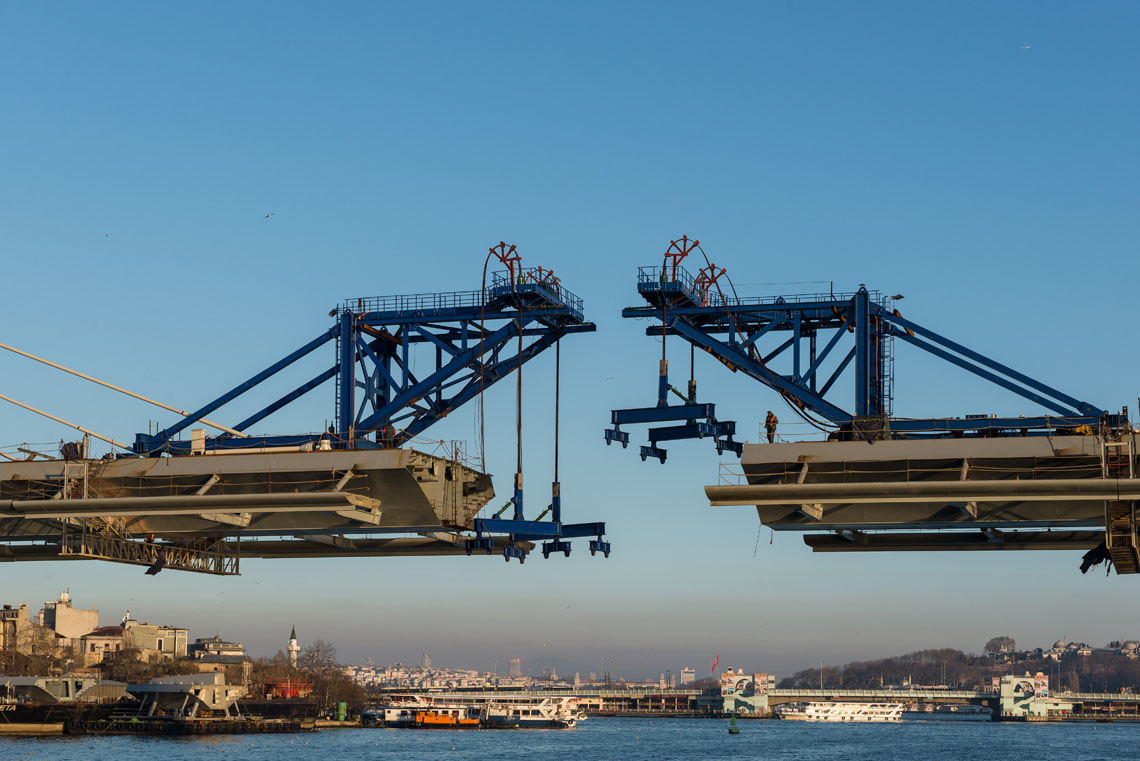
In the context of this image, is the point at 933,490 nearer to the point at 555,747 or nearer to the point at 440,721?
the point at 555,747

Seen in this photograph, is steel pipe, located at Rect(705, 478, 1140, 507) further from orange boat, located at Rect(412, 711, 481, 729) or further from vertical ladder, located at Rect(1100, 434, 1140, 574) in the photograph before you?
Answer: orange boat, located at Rect(412, 711, 481, 729)

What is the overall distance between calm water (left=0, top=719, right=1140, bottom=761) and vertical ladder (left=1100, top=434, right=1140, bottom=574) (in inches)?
3022

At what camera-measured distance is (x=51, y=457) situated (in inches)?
2116

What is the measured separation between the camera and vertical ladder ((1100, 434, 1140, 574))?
138 ft

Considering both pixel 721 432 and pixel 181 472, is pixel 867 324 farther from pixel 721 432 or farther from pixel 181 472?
pixel 181 472

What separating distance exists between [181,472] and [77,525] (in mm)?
6625

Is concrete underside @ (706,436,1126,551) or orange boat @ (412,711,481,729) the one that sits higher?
concrete underside @ (706,436,1126,551)

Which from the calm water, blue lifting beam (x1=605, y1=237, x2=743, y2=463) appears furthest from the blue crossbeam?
the calm water

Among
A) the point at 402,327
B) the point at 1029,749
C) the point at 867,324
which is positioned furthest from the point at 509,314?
the point at 1029,749

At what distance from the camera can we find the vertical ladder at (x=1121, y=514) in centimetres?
4212

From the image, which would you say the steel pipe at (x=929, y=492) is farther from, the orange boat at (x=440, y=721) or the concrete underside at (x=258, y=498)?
the orange boat at (x=440, y=721)

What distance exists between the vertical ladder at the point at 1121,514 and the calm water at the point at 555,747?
252 ft

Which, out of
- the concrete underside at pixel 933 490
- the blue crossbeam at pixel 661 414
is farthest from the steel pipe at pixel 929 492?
the blue crossbeam at pixel 661 414

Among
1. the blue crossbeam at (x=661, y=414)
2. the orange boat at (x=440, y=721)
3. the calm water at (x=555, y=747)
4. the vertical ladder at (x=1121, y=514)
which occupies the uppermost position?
the blue crossbeam at (x=661, y=414)
